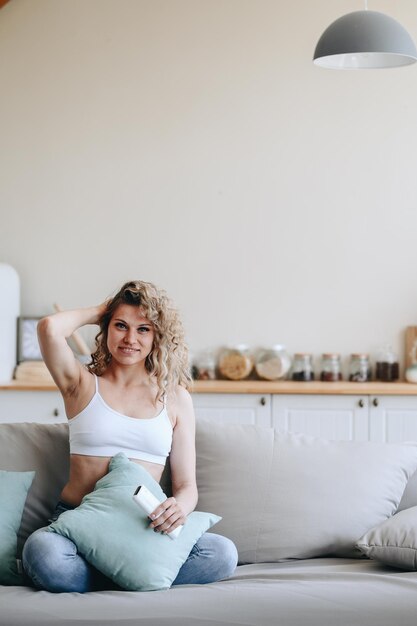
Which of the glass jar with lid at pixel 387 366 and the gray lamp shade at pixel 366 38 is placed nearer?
the gray lamp shade at pixel 366 38

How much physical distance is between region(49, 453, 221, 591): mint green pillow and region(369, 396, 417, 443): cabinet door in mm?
2322

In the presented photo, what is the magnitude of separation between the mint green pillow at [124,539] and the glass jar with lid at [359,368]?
8.74 feet

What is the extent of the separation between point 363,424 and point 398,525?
2116 millimetres

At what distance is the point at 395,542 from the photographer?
9.47ft

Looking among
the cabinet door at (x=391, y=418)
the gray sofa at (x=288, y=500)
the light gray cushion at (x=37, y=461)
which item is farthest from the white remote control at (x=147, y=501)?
the cabinet door at (x=391, y=418)

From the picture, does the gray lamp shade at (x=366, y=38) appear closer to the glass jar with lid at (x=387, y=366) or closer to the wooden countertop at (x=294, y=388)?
the wooden countertop at (x=294, y=388)

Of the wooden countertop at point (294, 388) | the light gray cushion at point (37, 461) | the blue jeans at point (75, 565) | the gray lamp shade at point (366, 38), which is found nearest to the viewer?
the blue jeans at point (75, 565)

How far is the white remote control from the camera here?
273 cm

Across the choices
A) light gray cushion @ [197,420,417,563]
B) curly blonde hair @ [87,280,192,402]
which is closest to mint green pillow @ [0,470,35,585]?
curly blonde hair @ [87,280,192,402]

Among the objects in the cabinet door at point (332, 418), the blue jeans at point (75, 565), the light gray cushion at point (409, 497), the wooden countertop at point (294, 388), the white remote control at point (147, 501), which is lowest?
the blue jeans at point (75, 565)

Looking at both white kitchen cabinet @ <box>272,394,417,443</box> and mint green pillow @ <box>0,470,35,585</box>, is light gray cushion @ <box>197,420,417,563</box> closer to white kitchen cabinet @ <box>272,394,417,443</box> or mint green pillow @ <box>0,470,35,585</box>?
mint green pillow @ <box>0,470,35,585</box>

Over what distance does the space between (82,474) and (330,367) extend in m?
2.61

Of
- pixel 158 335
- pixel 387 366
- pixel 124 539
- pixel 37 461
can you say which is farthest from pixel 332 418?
pixel 124 539

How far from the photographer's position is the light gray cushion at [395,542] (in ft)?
9.34
